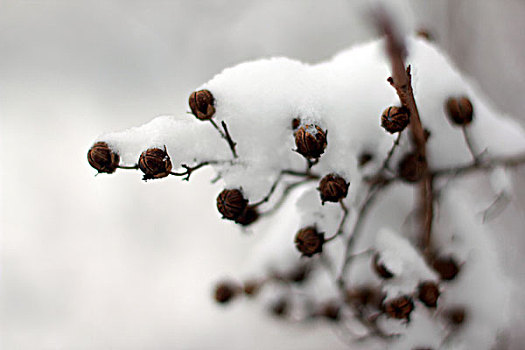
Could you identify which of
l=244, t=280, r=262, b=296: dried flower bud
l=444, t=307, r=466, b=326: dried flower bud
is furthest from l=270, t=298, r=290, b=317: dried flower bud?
l=444, t=307, r=466, b=326: dried flower bud

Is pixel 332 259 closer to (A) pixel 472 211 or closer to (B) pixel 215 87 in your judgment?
(A) pixel 472 211

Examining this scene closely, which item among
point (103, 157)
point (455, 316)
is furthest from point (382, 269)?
point (103, 157)

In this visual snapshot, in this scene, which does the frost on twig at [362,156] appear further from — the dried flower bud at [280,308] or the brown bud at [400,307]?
the dried flower bud at [280,308]

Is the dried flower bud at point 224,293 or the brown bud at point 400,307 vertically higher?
the dried flower bud at point 224,293

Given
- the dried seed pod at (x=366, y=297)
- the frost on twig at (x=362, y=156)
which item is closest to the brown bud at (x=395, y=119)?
the frost on twig at (x=362, y=156)

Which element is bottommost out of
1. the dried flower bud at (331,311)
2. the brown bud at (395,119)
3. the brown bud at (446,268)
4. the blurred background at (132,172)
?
the brown bud at (446,268)

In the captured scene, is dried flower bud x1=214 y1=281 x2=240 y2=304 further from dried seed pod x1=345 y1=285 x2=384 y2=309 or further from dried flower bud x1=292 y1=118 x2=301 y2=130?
dried flower bud x1=292 y1=118 x2=301 y2=130

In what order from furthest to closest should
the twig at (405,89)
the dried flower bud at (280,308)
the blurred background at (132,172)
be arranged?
the blurred background at (132,172)
the dried flower bud at (280,308)
the twig at (405,89)
